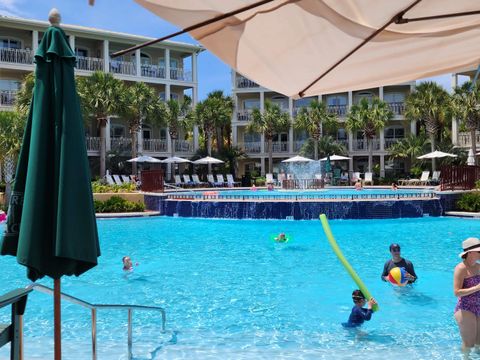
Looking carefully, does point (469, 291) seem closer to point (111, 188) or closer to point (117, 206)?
point (117, 206)

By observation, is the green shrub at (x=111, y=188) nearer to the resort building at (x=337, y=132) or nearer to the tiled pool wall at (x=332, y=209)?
the tiled pool wall at (x=332, y=209)

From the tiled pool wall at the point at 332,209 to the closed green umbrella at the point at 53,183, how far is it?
16391 mm

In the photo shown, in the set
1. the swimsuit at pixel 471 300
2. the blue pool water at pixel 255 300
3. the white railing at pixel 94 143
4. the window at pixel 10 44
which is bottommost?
the blue pool water at pixel 255 300

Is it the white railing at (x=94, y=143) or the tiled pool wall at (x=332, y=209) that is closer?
the tiled pool wall at (x=332, y=209)

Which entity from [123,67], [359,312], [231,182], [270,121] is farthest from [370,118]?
[359,312]

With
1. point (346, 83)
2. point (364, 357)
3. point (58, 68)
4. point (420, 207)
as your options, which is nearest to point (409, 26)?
point (346, 83)

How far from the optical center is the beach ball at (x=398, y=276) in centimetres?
835

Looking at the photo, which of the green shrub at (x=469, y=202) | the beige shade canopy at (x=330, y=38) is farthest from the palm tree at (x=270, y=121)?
the beige shade canopy at (x=330, y=38)

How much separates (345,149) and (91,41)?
72.5 feet

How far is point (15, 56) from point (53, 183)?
34.2 metres

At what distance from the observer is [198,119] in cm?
4047

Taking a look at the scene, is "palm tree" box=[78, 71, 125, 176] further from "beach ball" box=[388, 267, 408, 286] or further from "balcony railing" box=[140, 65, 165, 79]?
"beach ball" box=[388, 267, 408, 286]

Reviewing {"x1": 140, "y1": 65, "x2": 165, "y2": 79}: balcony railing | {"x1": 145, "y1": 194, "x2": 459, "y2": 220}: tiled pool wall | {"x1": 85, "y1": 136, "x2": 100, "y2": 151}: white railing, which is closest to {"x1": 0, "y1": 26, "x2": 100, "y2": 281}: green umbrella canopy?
{"x1": 145, "y1": 194, "x2": 459, "y2": 220}: tiled pool wall

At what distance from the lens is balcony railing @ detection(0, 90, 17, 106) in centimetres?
3319
